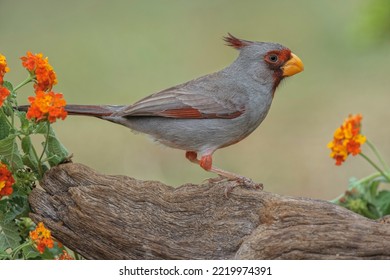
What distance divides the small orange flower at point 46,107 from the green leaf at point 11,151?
0.59 ft

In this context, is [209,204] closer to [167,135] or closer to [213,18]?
[167,135]

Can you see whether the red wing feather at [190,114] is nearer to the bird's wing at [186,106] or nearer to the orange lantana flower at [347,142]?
the bird's wing at [186,106]

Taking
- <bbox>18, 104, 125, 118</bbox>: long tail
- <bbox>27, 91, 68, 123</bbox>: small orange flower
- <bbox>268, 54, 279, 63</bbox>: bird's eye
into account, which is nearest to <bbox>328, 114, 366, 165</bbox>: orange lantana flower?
<bbox>268, 54, 279, 63</bbox>: bird's eye

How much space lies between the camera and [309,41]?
9.99 m

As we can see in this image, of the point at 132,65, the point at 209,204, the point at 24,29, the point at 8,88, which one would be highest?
the point at 24,29

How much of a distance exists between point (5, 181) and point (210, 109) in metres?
1.16

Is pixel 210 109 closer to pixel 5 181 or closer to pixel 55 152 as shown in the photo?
pixel 55 152

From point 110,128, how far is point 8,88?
15.4ft

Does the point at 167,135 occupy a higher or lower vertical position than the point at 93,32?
lower

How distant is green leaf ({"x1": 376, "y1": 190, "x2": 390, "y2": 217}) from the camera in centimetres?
451

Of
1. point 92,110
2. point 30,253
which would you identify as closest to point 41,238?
point 30,253
